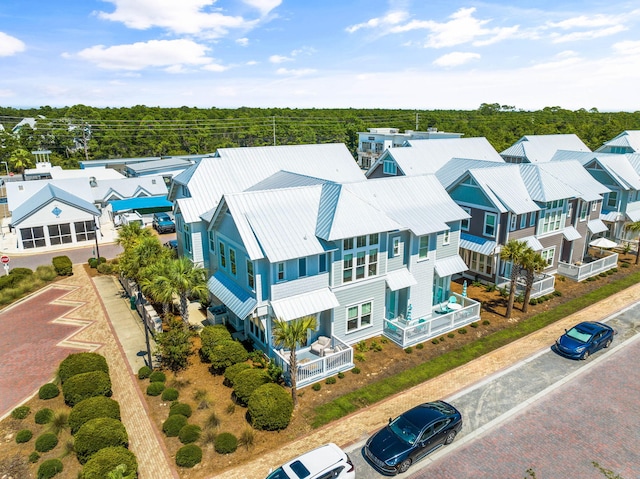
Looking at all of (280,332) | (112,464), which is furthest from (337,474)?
(112,464)

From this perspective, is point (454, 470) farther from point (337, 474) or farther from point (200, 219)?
point (200, 219)

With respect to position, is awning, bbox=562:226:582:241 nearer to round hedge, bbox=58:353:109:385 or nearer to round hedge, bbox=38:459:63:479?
round hedge, bbox=58:353:109:385

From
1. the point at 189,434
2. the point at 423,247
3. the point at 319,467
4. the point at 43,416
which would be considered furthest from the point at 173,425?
the point at 423,247

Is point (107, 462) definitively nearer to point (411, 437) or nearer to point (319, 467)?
point (319, 467)

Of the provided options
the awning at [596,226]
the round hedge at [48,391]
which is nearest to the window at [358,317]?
the round hedge at [48,391]

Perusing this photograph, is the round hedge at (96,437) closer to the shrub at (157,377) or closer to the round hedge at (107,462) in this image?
the round hedge at (107,462)

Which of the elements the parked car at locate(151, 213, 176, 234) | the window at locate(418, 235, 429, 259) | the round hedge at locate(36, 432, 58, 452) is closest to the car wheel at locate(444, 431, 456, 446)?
the window at locate(418, 235, 429, 259)

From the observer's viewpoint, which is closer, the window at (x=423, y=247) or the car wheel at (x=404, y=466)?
the car wheel at (x=404, y=466)
